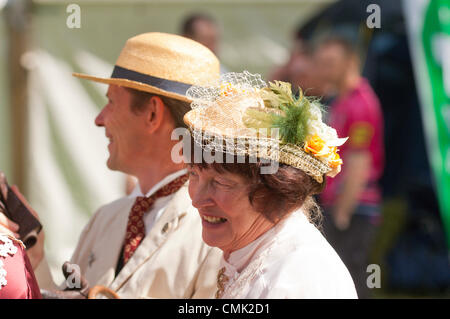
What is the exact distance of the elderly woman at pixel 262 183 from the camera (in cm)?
185

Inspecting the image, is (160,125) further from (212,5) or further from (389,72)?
(389,72)

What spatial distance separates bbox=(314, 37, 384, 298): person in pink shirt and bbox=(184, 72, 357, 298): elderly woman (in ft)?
10.00

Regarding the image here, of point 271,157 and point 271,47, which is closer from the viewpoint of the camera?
point 271,157

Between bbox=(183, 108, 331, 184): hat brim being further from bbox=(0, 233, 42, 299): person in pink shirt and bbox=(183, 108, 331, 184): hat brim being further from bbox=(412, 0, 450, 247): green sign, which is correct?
bbox=(412, 0, 450, 247): green sign

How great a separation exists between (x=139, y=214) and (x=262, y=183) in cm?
89

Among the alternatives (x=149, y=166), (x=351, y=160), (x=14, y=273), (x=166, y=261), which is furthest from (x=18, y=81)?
(x=14, y=273)

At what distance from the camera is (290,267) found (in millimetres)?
1790

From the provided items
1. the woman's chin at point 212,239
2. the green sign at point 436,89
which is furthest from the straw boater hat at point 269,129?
the green sign at point 436,89

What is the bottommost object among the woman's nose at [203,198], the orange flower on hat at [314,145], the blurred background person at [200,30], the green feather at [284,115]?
the woman's nose at [203,198]

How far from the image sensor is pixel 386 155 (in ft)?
21.8

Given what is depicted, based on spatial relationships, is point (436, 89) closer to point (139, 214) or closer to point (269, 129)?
point (139, 214)

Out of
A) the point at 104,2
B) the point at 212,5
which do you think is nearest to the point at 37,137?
the point at 104,2

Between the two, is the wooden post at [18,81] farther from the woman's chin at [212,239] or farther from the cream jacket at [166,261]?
the woman's chin at [212,239]
